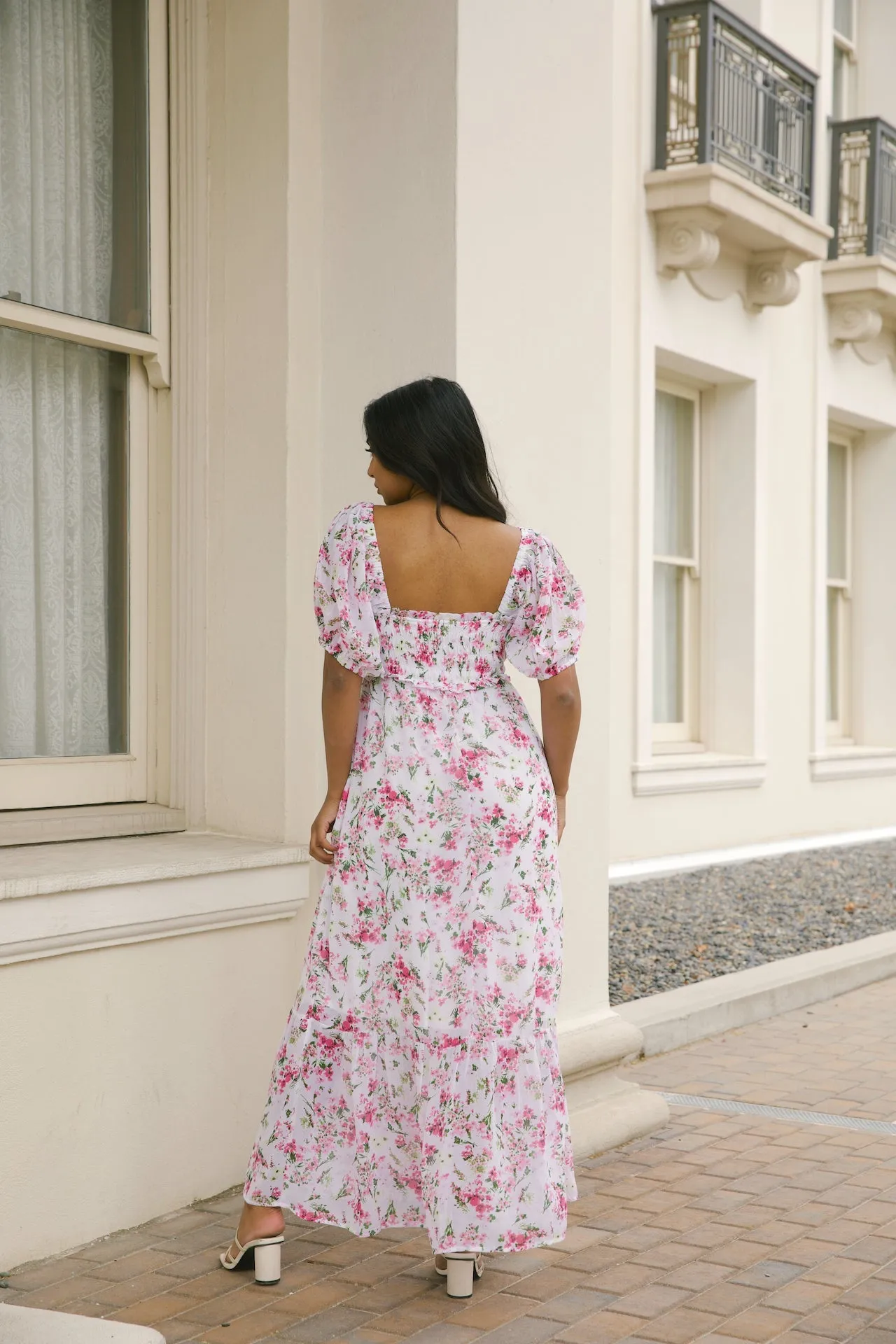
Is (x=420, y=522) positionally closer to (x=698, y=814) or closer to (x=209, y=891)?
(x=209, y=891)

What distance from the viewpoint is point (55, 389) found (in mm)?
3752

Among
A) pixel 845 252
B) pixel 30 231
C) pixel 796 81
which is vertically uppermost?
pixel 796 81

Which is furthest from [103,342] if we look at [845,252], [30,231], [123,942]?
[845,252]

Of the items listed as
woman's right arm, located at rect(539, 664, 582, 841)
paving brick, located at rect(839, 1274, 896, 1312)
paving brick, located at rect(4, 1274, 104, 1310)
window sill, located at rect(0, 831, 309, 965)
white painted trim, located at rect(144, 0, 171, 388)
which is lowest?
paving brick, located at rect(839, 1274, 896, 1312)

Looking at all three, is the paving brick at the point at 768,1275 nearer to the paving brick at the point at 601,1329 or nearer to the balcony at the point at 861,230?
the paving brick at the point at 601,1329

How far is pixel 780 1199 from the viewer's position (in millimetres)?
3688

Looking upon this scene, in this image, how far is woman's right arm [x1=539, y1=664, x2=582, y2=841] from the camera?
3.21 meters

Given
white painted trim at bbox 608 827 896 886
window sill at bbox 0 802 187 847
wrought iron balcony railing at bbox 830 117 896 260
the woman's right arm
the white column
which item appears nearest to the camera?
the woman's right arm

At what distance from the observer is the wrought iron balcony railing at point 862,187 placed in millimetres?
11820

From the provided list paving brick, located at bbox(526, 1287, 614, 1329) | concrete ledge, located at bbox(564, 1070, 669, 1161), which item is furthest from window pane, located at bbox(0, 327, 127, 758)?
paving brick, located at bbox(526, 1287, 614, 1329)

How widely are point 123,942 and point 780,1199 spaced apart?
167 cm

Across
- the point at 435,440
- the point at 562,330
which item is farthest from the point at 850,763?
the point at 435,440

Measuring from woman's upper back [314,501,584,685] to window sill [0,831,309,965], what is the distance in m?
0.68

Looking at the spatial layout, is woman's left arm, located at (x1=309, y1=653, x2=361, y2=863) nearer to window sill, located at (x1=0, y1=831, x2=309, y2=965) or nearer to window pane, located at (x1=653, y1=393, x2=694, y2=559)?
window sill, located at (x1=0, y1=831, x2=309, y2=965)
